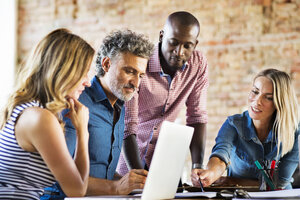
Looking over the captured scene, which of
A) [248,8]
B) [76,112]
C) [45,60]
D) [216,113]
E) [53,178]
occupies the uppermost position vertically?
[248,8]

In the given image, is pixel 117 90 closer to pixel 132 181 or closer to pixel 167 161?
pixel 132 181

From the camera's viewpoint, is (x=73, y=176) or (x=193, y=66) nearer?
(x=73, y=176)

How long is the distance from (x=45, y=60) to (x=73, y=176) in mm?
421

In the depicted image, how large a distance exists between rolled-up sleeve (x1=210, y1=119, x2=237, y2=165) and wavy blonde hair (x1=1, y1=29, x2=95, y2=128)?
1090 millimetres

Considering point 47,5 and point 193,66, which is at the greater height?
point 47,5

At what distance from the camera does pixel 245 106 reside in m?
4.70

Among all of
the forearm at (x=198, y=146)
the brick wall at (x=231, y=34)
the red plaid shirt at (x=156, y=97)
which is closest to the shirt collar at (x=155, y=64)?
the red plaid shirt at (x=156, y=97)

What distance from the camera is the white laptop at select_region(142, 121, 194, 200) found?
1500 millimetres

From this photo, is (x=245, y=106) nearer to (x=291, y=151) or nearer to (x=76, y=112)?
(x=291, y=151)

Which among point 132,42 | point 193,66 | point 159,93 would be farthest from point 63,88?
point 193,66

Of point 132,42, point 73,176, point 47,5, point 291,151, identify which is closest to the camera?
point 73,176

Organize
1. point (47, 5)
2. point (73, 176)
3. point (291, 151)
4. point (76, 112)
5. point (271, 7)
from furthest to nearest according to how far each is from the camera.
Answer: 1. point (47, 5)
2. point (271, 7)
3. point (291, 151)
4. point (76, 112)
5. point (73, 176)

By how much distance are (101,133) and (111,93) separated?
22 cm

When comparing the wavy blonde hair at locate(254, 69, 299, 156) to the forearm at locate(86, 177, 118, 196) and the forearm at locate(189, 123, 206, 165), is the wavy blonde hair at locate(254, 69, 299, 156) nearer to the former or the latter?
the forearm at locate(189, 123, 206, 165)
